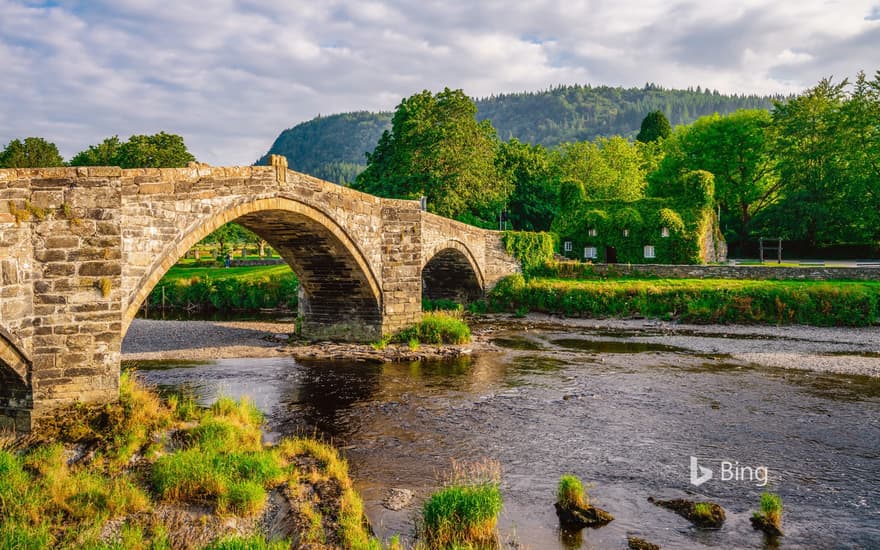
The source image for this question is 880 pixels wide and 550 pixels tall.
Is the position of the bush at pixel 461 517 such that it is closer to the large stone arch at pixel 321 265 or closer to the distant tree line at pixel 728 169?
the large stone arch at pixel 321 265

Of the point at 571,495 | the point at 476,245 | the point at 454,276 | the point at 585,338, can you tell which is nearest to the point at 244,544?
the point at 571,495

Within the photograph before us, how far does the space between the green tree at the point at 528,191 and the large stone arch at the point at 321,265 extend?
98.1ft

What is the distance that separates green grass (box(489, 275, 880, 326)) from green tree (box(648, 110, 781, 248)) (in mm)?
19990

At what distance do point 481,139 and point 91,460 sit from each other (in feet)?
119

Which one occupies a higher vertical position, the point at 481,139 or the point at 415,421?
the point at 481,139

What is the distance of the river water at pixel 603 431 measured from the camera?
838 cm

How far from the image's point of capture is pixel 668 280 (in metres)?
31.2

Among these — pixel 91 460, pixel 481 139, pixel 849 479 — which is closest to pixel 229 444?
pixel 91 460

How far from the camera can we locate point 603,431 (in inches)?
482

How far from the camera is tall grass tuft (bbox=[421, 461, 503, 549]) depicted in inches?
293

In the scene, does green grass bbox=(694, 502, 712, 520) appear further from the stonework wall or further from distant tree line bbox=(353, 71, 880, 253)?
distant tree line bbox=(353, 71, 880, 253)

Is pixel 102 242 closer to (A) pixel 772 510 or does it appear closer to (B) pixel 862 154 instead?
(A) pixel 772 510

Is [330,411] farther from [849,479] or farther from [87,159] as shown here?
[87,159]

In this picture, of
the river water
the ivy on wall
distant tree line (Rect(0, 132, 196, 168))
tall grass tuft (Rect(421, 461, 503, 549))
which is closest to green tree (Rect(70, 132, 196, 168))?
distant tree line (Rect(0, 132, 196, 168))
